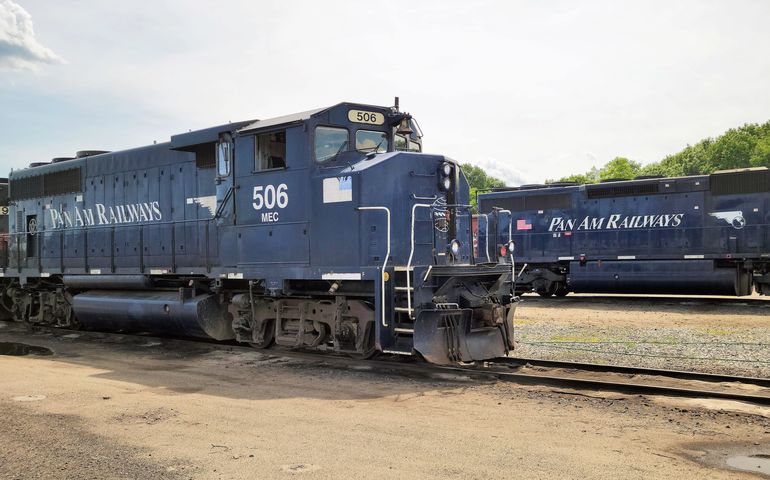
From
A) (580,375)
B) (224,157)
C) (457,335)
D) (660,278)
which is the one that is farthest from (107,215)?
(660,278)

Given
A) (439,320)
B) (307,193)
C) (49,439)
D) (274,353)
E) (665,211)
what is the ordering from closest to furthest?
(49,439) → (439,320) → (307,193) → (274,353) → (665,211)

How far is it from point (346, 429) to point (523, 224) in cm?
1623

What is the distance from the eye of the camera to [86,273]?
41.5ft

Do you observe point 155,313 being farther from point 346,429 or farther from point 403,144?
point 346,429

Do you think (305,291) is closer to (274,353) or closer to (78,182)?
(274,353)

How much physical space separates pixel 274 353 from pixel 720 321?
9456mm

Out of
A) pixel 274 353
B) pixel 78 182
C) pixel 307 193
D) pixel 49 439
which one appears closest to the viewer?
pixel 49 439

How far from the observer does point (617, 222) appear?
18.9m

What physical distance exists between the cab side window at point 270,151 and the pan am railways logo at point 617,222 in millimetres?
12918

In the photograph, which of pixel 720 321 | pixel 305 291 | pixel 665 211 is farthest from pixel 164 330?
pixel 665 211

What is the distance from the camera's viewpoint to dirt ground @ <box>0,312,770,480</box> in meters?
4.63

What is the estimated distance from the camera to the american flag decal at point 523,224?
820 inches

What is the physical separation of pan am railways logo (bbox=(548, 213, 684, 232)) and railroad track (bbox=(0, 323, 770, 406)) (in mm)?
11133

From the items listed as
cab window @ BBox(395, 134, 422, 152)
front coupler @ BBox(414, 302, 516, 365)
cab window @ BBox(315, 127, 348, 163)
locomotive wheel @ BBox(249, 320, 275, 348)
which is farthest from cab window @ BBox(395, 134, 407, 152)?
locomotive wheel @ BBox(249, 320, 275, 348)
